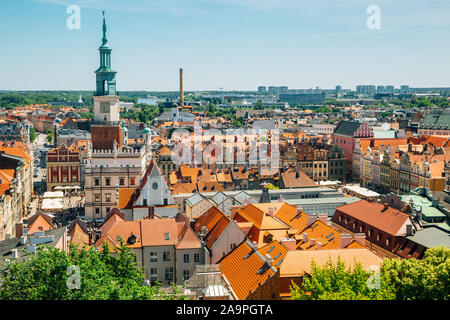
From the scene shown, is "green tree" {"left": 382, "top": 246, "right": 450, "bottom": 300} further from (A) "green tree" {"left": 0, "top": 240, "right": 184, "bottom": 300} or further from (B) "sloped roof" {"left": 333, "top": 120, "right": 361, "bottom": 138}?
(B) "sloped roof" {"left": 333, "top": 120, "right": 361, "bottom": 138}

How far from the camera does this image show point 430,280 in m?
25.5

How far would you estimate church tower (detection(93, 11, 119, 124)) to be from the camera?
62.1 metres

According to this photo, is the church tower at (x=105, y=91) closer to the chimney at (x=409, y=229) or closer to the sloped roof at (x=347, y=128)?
the chimney at (x=409, y=229)

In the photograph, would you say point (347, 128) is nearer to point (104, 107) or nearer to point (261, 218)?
point (104, 107)

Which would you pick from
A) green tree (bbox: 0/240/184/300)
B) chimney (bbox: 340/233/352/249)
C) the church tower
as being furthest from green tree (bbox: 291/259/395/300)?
the church tower

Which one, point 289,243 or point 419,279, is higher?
point 419,279

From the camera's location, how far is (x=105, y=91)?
62.9 m

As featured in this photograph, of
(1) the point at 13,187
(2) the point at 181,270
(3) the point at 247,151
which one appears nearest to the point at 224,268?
(2) the point at 181,270

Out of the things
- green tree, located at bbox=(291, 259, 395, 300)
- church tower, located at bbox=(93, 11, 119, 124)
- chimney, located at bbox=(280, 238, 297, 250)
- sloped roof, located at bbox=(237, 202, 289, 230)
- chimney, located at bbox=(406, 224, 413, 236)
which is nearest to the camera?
green tree, located at bbox=(291, 259, 395, 300)

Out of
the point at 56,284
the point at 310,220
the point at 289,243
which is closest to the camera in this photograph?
the point at 56,284

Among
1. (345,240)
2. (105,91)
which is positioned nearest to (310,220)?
(345,240)

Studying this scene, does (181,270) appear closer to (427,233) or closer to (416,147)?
(427,233)

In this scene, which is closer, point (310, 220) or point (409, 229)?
point (409, 229)

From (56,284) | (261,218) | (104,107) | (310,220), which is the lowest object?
(310,220)
